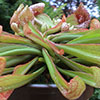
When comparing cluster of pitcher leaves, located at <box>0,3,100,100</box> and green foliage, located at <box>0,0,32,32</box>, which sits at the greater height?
green foliage, located at <box>0,0,32,32</box>

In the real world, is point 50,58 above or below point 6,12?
below

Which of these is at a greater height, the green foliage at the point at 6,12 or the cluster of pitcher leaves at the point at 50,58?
the green foliage at the point at 6,12

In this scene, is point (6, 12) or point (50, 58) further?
point (6, 12)

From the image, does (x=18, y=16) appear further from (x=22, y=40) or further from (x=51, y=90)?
(x=51, y=90)

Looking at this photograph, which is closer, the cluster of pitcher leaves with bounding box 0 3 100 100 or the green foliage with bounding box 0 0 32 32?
the cluster of pitcher leaves with bounding box 0 3 100 100

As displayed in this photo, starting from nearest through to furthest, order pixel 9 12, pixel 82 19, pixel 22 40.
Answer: pixel 22 40 → pixel 82 19 → pixel 9 12

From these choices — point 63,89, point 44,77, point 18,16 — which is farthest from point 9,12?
point 63,89

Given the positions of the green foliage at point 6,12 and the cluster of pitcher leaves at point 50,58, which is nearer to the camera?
the cluster of pitcher leaves at point 50,58

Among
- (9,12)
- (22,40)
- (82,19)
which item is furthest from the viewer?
(9,12)
